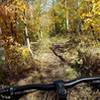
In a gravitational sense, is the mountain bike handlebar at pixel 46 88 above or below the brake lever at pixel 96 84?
above

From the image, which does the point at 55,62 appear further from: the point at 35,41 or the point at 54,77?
Result: the point at 35,41

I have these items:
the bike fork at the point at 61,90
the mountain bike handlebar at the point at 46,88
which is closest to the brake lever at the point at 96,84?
the mountain bike handlebar at the point at 46,88

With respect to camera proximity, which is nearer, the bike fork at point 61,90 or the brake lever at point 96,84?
the bike fork at point 61,90

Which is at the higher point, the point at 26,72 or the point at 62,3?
the point at 62,3

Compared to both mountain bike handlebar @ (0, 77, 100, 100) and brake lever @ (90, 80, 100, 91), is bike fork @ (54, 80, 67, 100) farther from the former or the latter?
brake lever @ (90, 80, 100, 91)

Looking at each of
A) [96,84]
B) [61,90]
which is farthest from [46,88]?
[96,84]

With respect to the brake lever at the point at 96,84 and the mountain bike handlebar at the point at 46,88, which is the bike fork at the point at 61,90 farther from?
the brake lever at the point at 96,84

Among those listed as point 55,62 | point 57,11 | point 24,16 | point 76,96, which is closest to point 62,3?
point 57,11

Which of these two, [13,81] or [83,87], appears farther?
[13,81]

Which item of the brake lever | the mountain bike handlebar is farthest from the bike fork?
the brake lever

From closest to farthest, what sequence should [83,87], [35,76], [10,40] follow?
[83,87] → [10,40] → [35,76]

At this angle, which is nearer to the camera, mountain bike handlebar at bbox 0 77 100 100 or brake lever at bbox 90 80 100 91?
mountain bike handlebar at bbox 0 77 100 100

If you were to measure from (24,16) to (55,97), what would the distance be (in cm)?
1105

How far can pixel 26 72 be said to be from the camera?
12.2 metres
